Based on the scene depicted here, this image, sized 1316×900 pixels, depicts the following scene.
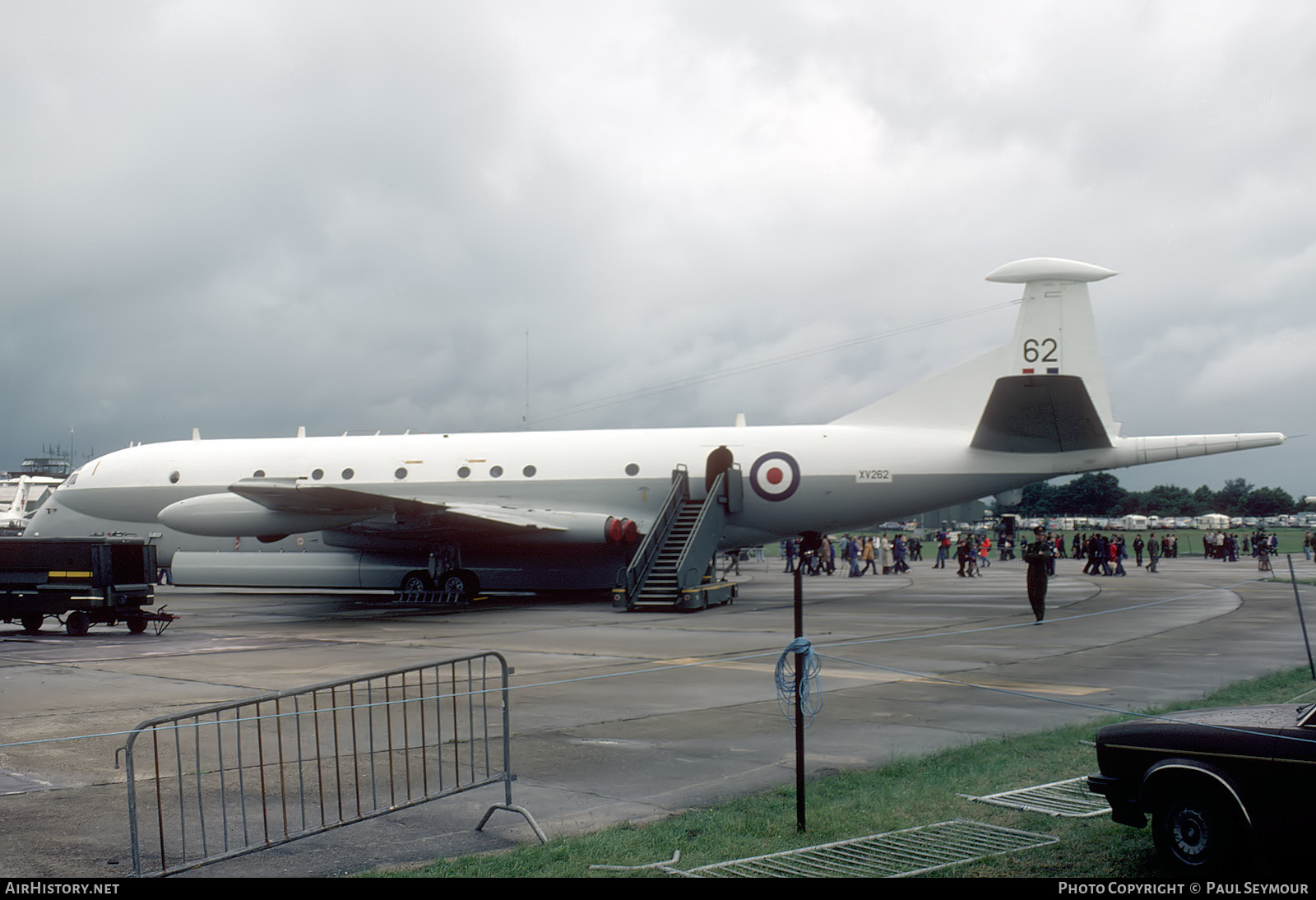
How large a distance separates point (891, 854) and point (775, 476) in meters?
17.8

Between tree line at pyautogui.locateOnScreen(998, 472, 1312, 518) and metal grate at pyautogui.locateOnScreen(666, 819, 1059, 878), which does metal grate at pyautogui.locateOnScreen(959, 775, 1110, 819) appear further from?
tree line at pyautogui.locateOnScreen(998, 472, 1312, 518)

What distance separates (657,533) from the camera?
22.3m

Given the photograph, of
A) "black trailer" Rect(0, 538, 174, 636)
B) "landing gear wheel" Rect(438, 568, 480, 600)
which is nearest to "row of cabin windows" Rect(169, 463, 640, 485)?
"landing gear wheel" Rect(438, 568, 480, 600)

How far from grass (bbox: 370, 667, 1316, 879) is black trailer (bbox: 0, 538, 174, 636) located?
14.7 metres

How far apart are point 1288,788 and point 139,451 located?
28967 millimetres

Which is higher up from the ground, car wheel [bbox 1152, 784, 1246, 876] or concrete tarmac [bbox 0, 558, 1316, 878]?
car wheel [bbox 1152, 784, 1246, 876]

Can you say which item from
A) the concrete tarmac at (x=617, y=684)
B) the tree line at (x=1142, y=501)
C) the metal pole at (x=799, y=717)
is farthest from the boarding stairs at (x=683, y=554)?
the tree line at (x=1142, y=501)

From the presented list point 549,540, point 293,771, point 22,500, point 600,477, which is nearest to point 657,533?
point 600,477

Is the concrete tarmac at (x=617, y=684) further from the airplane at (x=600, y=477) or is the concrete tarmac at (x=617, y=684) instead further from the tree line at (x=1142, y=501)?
the tree line at (x=1142, y=501)

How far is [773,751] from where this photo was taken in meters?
7.84

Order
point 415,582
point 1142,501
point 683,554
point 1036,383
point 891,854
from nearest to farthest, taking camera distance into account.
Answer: point 891,854 < point 1036,383 < point 683,554 < point 415,582 < point 1142,501

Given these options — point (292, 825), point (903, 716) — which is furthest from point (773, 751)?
point (292, 825)

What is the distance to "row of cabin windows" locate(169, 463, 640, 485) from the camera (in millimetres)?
23766

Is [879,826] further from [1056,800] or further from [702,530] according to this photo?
[702,530]
